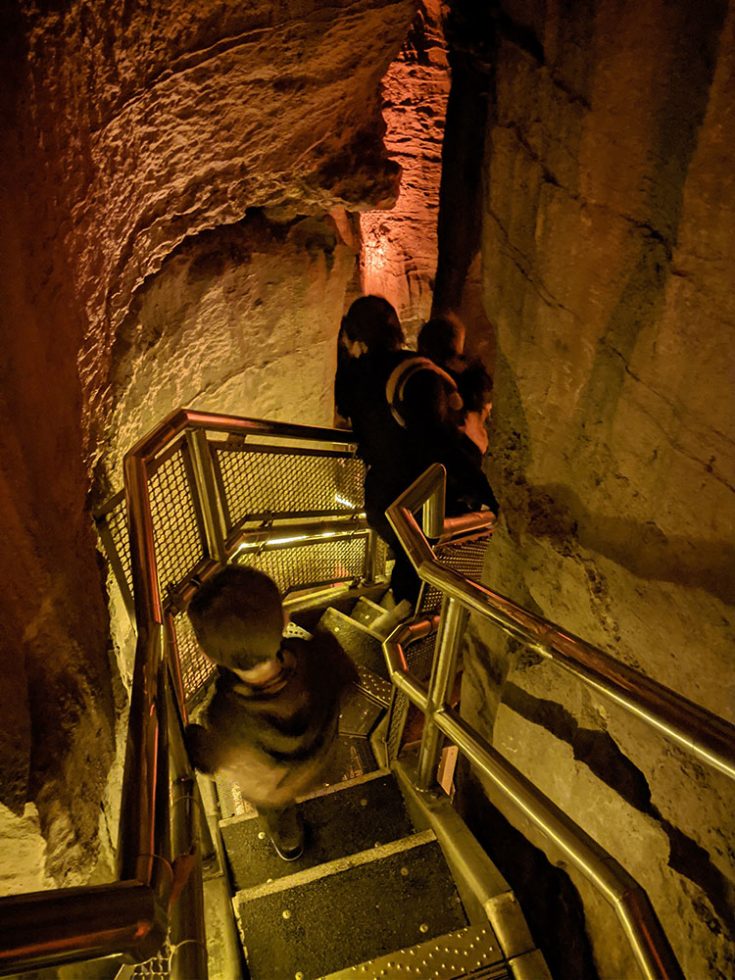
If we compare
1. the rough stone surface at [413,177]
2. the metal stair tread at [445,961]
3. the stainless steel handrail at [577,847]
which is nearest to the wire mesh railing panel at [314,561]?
the stainless steel handrail at [577,847]

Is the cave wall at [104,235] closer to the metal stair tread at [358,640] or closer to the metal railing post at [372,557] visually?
the metal railing post at [372,557]

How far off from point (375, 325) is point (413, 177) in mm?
7710

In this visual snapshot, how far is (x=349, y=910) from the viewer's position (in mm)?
2459

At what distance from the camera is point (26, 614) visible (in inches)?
88.0

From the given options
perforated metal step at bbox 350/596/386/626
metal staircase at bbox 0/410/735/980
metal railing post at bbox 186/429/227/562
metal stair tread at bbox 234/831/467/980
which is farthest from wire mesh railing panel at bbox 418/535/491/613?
metal stair tread at bbox 234/831/467/980

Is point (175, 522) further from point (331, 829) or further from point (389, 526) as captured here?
point (331, 829)

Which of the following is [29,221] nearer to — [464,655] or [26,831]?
[26,831]

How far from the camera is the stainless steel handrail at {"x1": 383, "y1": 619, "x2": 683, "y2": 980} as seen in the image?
149cm

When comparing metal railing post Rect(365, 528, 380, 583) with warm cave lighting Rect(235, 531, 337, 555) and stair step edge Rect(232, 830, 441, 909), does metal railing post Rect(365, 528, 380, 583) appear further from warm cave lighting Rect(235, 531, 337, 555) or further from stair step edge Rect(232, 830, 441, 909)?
stair step edge Rect(232, 830, 441, 909)

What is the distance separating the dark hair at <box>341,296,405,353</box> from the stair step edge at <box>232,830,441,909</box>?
354 cm

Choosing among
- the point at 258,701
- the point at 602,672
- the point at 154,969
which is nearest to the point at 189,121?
the point at 258,701

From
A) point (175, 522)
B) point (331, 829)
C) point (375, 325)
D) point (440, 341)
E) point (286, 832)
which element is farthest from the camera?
point (440, 341)

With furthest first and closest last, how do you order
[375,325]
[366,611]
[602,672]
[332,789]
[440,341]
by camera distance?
[440,341]
[366,611]
[375,325]
[332,789]
[602,672]

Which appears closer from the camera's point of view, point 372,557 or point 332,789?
point 332,789
